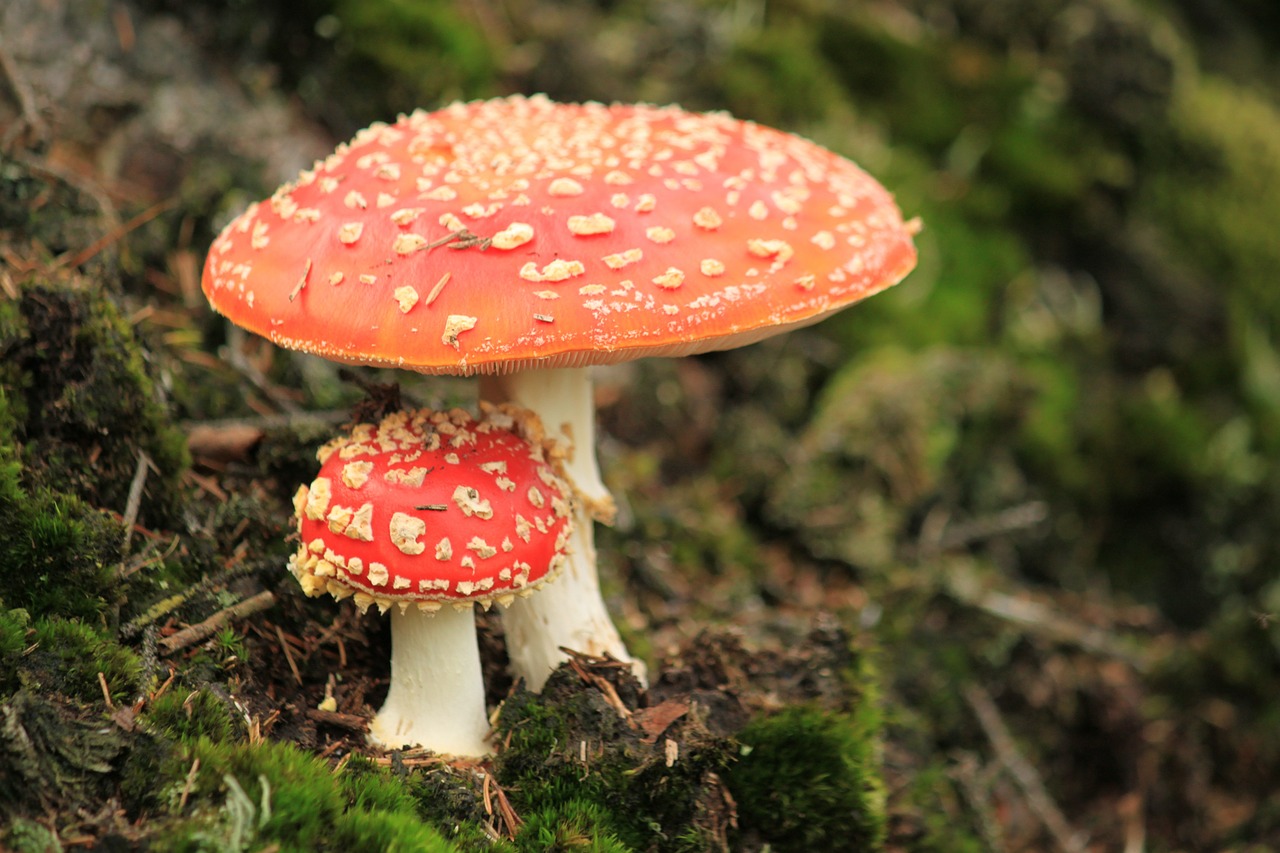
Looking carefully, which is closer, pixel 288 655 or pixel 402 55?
pixel 288 655

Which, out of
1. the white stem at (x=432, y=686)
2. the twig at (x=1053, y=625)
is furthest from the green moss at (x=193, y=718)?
the twig at (x=1053, y=625)

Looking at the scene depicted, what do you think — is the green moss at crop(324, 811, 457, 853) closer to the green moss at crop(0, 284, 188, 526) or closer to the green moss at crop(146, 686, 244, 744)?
the green moss at crop(146, 686, 244, 744)

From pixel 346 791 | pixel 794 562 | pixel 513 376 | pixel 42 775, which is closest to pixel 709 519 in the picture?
pixel 794 562

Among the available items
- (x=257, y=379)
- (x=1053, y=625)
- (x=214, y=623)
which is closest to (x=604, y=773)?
(x=214, y=623)

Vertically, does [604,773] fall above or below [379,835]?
below

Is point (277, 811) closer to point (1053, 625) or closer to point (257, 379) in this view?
point (257, 379)

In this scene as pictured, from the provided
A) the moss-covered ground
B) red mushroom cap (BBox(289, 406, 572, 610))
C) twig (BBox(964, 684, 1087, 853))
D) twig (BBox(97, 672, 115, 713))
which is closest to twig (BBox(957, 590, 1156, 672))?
the moss-covered ground

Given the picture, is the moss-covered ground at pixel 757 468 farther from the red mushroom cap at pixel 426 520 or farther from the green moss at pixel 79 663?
the red mushroom cap at pixel 426 520
